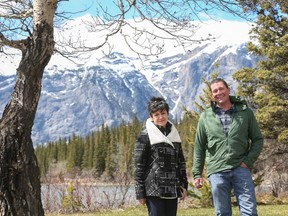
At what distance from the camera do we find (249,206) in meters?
4.45

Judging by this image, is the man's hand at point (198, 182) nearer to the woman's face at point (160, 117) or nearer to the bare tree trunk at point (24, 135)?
the woman's face at point (160, 117)

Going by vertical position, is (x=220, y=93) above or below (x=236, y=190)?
above

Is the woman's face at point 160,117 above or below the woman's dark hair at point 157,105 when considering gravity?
below

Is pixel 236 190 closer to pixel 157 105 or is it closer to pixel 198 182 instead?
pixel 198 182

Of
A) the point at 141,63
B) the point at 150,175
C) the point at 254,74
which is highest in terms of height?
the point at 254,74

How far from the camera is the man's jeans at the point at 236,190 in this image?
14.7 feet

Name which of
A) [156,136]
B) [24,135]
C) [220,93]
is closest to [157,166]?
[156,136]

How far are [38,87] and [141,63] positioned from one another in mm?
1937

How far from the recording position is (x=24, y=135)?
4.98 metres

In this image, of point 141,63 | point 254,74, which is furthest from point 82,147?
point 141,63

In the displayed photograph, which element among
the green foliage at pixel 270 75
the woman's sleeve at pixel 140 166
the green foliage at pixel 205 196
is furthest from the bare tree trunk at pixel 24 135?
the green foliage at pixel 270 75

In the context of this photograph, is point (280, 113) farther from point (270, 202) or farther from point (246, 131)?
point (246, 131)

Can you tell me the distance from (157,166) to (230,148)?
0.74 m

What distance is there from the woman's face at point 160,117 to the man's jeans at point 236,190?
0.75 meters
